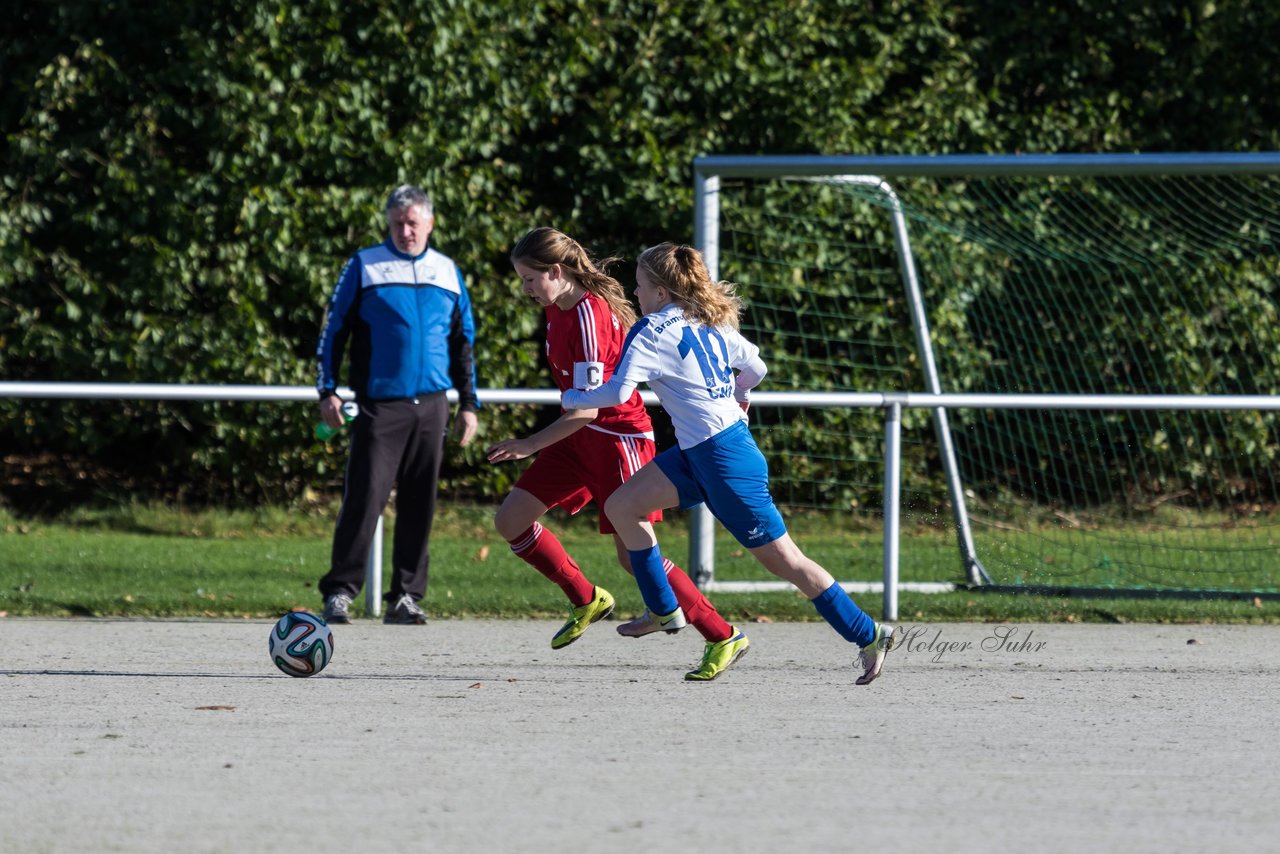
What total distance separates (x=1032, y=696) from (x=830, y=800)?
6.91 ft

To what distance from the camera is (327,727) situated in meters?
5.48

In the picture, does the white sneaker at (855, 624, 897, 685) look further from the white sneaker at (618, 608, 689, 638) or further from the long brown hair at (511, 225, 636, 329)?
the long brown hair at (511, 225, 636, 329)

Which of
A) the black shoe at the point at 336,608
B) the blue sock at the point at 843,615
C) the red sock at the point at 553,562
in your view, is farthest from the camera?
the black shoe at the point at 336,608

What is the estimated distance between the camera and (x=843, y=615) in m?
6.38

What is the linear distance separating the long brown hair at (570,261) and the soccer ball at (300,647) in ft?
5.19

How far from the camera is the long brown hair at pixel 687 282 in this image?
21.0 feet

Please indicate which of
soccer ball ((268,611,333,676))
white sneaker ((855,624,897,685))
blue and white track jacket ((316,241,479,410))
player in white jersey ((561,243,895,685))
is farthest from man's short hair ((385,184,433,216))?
white sneaker ((855,624,897,685))

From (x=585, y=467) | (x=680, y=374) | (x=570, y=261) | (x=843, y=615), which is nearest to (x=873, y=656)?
(x=843, y=615)

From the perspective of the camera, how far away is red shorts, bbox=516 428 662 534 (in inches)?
276

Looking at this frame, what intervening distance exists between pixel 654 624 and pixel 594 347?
108 cm

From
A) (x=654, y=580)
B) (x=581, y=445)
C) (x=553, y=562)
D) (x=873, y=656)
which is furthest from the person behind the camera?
(x=553, y=562)

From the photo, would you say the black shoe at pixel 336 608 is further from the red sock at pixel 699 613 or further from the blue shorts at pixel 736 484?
the blue shorts at pixel 736 484

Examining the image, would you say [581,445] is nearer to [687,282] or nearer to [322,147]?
[687,282]

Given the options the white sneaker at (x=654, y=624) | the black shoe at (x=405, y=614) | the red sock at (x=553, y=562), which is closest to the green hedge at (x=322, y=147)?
the black shoe at (x=405, y=614)
